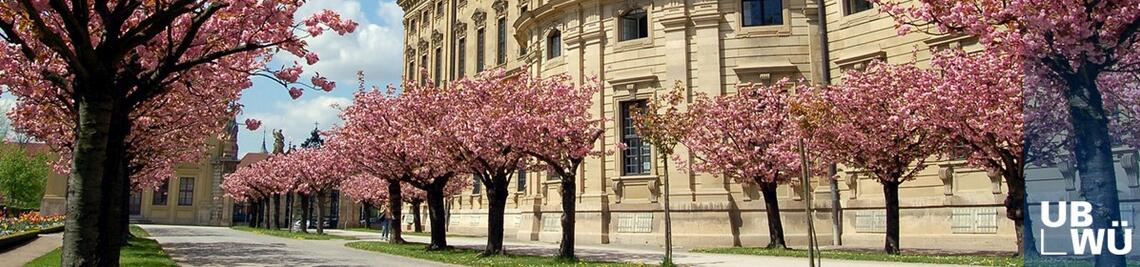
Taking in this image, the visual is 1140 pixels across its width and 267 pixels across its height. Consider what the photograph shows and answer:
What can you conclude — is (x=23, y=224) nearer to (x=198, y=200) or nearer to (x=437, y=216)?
(x=437, y=216)

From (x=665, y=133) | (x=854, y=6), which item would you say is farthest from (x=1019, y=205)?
(x=854, y=6)

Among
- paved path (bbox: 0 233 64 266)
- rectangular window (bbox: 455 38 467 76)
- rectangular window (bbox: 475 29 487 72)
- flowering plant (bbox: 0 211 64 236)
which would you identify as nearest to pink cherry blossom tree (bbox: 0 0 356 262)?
paved path (bbox: 0 233 64 266)

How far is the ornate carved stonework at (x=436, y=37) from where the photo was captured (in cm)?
5891

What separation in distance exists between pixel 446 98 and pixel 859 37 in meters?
14.6

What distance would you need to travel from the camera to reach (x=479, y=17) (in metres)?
52.3

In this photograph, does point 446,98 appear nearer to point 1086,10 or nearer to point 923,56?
point 923,56

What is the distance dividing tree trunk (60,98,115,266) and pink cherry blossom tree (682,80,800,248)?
59.8 ft

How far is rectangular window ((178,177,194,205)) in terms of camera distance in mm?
85125

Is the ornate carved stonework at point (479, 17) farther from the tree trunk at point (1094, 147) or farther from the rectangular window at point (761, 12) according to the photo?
the tree trunk at point (1094, 147)

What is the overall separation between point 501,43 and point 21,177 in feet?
171

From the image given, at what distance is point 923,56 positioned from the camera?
85.1 feet

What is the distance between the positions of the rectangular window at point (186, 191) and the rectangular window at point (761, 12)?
7310 cm

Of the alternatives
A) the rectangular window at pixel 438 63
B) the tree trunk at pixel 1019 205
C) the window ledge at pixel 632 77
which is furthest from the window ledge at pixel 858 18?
the rectangular window at pixel 438 63

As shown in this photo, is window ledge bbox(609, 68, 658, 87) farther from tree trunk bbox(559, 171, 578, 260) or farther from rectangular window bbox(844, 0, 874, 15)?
tree trunk bbox(559, 171, 578, 260)
